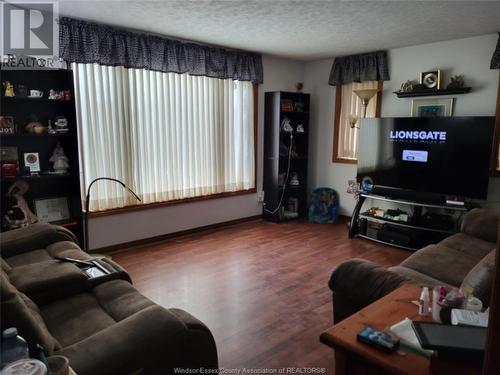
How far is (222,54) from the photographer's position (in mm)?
4488

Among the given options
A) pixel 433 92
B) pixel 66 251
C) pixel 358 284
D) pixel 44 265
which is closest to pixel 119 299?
pixel 44 265

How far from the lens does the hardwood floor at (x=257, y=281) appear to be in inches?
89.5

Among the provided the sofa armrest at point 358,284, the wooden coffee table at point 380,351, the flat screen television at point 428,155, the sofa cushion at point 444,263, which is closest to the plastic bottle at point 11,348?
the wooden coffee table at point 380,351

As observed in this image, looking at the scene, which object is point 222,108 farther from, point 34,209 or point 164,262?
point 34,209

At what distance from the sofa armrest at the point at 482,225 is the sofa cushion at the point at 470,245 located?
0.05 meters

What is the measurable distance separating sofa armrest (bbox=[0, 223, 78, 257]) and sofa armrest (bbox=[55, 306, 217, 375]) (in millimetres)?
1503

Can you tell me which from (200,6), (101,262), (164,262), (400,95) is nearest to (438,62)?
(400,95)

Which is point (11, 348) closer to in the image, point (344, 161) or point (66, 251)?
point (66, 251)

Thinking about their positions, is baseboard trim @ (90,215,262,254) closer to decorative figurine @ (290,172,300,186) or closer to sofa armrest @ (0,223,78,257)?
decorative figurine @ (290,172,300,186)

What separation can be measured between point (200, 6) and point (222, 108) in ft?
5.89

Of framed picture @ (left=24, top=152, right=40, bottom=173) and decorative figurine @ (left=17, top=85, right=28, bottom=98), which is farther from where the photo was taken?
framed picture @ (left=24, top=152, right=40, bottom=173)

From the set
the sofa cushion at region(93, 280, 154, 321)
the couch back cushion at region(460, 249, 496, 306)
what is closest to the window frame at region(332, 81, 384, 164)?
the couch back cushion at region(460, 249, 496, 306)

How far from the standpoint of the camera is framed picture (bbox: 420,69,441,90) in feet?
13.3

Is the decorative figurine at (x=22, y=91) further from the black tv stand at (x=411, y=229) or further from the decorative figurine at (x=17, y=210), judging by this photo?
the black tv stand at (x=411, y=229)
